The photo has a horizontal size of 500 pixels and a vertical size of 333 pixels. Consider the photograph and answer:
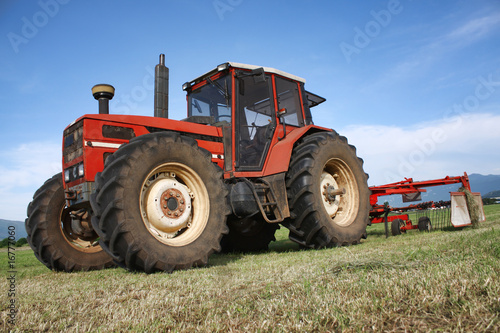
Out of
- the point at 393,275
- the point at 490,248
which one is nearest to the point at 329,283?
the point at 393,275

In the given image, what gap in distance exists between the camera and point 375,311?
1808 mm

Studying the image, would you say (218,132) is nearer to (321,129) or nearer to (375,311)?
(321,129)

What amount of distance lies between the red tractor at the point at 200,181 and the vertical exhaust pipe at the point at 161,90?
0.02 metres

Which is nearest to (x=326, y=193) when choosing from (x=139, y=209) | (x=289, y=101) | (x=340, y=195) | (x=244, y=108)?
(x=340, y=195)

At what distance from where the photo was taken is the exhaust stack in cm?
492

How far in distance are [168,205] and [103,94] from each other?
1.86m

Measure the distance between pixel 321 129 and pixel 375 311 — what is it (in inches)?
190

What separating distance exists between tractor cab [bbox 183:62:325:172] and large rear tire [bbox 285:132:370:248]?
53 centimetres

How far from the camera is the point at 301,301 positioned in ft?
6.75

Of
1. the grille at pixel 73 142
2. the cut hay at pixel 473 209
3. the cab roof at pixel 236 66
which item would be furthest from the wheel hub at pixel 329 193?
the grille at pixel 73 142

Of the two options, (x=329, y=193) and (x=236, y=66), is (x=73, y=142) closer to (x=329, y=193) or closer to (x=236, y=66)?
(x=236, y=66)

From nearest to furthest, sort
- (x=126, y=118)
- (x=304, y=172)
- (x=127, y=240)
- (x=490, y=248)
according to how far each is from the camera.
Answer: (x=490, y=248), (x=127, y=240), (x=126, y=118), (x=304, y=172)

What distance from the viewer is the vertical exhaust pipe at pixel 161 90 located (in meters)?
5.65

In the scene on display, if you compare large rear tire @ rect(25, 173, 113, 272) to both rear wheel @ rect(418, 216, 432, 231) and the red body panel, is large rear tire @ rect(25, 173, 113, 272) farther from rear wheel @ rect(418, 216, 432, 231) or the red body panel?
rear wheel @ rect(418, 216, 432, 231)
